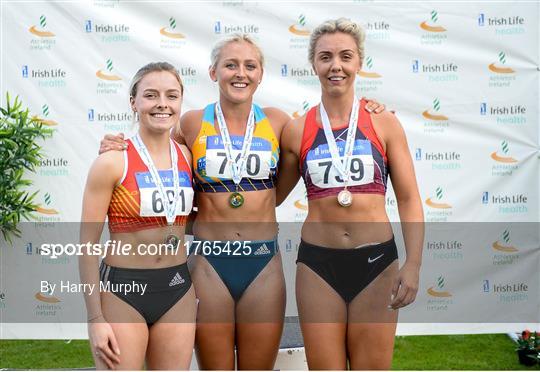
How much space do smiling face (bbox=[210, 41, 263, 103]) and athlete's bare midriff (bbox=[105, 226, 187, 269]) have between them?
0.66m

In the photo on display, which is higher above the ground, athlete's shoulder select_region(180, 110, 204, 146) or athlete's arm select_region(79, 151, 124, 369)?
athlete's shoulder select_region(180, 110, 204, 146)

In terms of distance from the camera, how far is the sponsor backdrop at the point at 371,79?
4789 mm

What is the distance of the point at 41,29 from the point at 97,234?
2.94 metres

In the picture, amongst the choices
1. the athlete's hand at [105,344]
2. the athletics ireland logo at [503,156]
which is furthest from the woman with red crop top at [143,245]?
the athletics ireland logo at [503,156]

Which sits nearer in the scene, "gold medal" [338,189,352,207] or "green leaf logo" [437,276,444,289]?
"gold medal" [338,189,352,207]

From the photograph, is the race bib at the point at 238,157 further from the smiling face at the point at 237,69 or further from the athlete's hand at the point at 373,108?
the athlete's hand at the point at 373,108

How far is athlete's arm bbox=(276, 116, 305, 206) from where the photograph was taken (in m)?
2.80

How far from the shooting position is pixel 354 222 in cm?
265

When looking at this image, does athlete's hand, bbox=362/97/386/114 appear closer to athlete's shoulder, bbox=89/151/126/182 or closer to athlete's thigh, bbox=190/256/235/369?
athlete's thigh, bbox=190/256/235/369

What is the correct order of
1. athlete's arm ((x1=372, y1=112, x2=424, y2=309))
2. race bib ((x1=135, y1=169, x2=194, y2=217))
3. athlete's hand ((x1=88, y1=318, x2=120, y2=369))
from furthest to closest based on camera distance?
athlete's arm ((x1=372, y1=112, x2=424, y2=309))
race bib ((x1=135, y1=169, x2=194, y2=217))
athlete's hand ((x1=88, y1=318, x2=120, y2=369))

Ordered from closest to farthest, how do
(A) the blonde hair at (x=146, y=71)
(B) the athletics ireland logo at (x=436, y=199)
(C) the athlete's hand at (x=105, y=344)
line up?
(C) the athlete's hand at (x=105, y=344)
(A) the blonde hair at (x=146, y=71)
(B) the athletics ireland logo at (x=436, y=199)

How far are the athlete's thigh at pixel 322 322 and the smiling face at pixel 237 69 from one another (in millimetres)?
800

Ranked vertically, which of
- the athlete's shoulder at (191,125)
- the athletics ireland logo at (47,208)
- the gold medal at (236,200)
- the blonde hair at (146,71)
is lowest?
the athletics ireland logo at (47,208)

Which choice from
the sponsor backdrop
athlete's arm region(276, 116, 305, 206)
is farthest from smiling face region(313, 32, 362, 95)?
the sponsor backdrop
